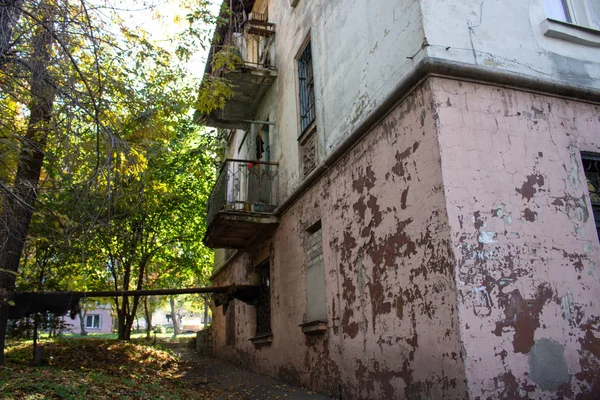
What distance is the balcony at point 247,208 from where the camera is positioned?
935 centimetres

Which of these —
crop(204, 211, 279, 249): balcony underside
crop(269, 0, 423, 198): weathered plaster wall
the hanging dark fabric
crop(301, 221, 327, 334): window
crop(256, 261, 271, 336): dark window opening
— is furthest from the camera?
crop(256, 261, 271, 336): dark window opening

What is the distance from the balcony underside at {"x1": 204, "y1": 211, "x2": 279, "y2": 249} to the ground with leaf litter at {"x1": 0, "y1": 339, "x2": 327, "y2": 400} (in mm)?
2988

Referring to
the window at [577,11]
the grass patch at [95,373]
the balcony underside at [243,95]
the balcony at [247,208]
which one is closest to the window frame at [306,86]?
the balcony at [247,208]

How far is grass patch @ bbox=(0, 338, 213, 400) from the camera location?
575 centimetres

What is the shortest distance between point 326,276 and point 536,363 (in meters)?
3.23

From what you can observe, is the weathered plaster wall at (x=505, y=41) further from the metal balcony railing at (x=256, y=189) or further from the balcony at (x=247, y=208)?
the metal balcony railing at (x=256, y=189)

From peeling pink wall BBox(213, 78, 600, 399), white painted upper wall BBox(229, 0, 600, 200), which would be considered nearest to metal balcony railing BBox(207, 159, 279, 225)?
white painted upper wall BBox(229, 0, 600, 200)

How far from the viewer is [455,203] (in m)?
4.46

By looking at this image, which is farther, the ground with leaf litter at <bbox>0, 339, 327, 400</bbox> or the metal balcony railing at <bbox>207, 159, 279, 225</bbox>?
the metal balcony railing at <bbox>207, 159, 279, 225</bbox>

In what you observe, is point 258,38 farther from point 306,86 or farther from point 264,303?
point 264,303

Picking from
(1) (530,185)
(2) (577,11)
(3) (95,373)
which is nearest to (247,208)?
(3) (95,373)

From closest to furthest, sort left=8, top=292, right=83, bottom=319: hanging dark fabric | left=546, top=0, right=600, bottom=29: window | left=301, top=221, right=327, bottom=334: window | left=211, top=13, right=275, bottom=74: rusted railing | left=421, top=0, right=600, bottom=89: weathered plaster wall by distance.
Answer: left=421, top=0, right=600, bottom=89: weathered plaster wall → left=546, top=0, right=600, bottom=29: window → left=301, top=221, right=327, bottom=334: window → left=8, top=292, right=83, bottom=319: hanging dark fabric → left=211, top=13, right=275, bottom=74: rusted railing

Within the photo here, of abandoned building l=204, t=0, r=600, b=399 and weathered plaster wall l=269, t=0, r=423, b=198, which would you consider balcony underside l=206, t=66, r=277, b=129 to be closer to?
weathered plaster wall l=269, t=0, r=423, b=198

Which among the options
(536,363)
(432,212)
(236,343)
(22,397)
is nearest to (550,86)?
(432,212)
